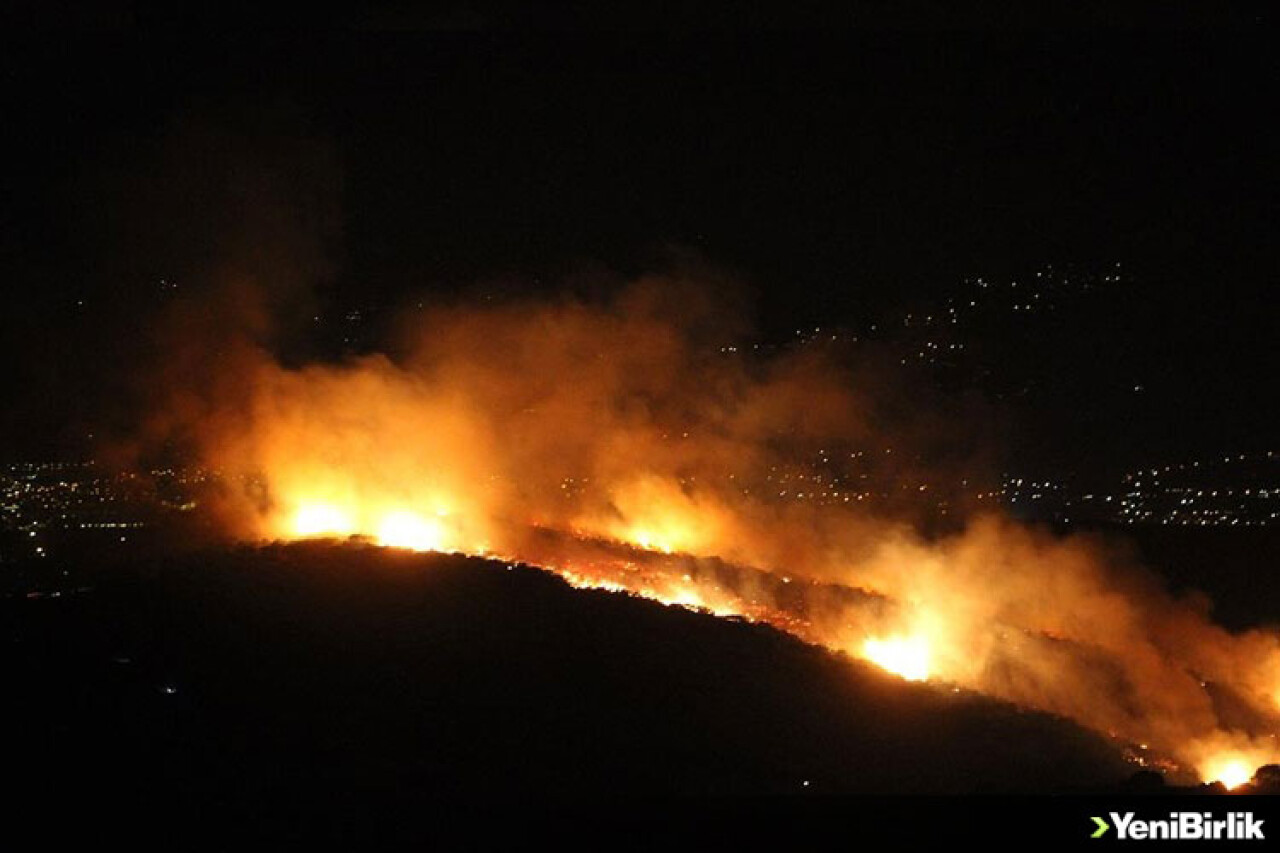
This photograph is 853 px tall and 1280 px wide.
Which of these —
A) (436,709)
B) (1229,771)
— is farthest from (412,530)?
(1229,771)

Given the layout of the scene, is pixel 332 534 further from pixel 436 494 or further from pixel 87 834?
pixel 87 834

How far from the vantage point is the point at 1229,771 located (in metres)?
14.3

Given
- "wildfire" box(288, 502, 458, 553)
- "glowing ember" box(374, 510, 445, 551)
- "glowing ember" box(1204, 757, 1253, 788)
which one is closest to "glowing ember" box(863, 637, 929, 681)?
"glowing ember" box(1204, 757, 1253, 788)

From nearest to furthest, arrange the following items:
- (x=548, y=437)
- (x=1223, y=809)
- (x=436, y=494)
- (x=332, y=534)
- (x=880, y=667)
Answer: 1. (x=1223, y=809)
2. (x=880, y=667)
3. (x=332, y=534)
4. (x=436, y=494)
5. (x=548, y=437)

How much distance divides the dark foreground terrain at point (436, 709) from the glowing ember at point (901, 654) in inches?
62.9

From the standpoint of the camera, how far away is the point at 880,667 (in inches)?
597

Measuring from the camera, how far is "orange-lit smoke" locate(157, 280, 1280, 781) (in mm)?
16500

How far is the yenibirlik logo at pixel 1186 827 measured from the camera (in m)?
8.27

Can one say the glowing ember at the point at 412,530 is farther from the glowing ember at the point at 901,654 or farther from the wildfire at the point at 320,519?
the glowing ember at the point at 901,654

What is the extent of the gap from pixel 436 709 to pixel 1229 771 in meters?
11.8

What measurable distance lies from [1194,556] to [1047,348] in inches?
933

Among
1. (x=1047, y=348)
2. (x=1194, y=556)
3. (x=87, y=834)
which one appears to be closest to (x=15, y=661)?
(x=87, y=834)

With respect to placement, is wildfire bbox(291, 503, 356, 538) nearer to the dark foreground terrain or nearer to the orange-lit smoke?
the orange-lit smoke

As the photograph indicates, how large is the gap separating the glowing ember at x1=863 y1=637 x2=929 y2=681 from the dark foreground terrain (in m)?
1.60
